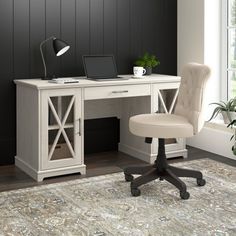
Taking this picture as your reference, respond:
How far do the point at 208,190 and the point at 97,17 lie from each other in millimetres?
2001

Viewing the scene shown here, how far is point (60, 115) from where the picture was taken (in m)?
3.92

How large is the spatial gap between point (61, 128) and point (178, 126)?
1.02 meters

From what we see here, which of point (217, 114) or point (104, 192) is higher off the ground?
point (217, 114)

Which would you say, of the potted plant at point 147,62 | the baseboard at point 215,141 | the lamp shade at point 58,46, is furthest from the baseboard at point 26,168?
the baseboard at point 215,141

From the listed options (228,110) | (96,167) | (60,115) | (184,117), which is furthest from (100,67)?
(228,110)

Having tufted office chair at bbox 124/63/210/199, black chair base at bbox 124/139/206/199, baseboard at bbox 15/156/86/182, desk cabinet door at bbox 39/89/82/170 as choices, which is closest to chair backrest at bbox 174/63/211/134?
tufted office chair at bbox 124/63/210/199

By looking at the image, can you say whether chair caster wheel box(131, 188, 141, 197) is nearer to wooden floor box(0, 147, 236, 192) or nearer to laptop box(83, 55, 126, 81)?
wooden floor box(0, 147, 236, 192)

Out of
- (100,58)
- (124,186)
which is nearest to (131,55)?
(100,58)

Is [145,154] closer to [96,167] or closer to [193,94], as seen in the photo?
[96,167]

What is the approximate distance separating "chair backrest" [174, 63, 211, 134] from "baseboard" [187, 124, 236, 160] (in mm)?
990

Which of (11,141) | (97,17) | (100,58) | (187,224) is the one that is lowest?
(187,224)

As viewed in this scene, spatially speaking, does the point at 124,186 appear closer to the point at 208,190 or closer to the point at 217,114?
the point at 208,190

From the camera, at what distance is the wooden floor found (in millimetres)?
3793

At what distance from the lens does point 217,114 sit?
4746mm
